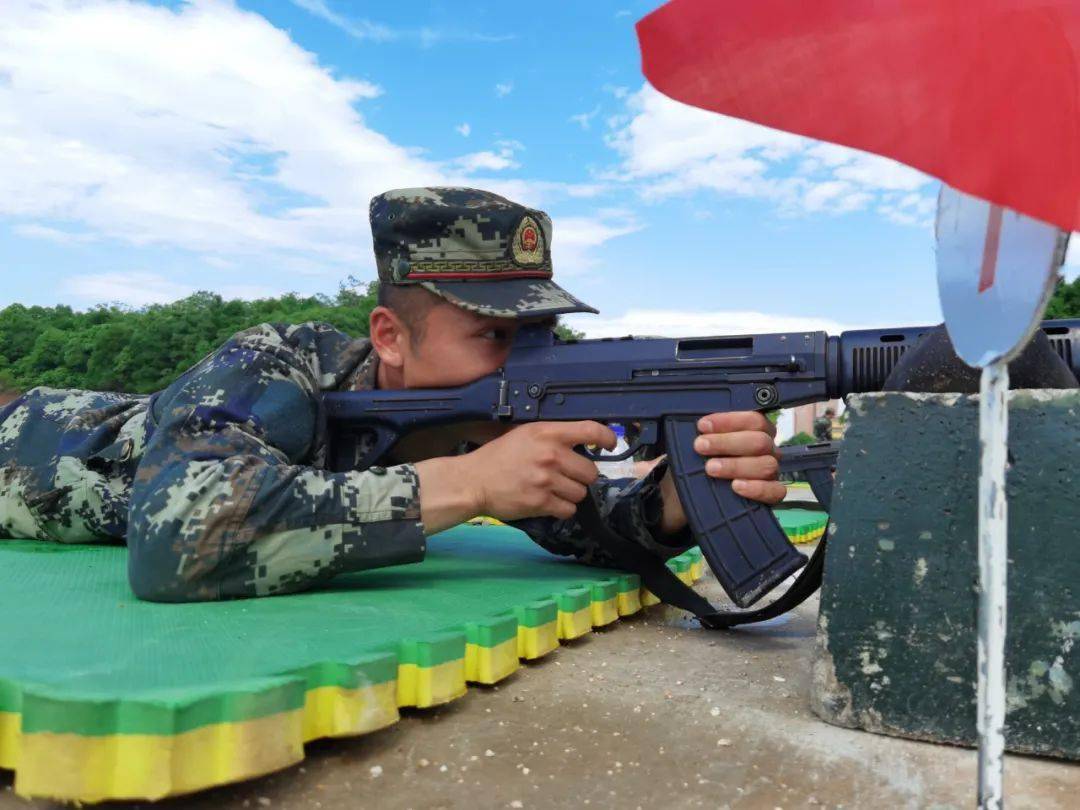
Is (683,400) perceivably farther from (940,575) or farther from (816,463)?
(940,575)

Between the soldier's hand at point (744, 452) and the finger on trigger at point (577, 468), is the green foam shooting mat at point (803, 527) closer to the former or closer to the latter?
the soldier's hand at point (744, 452)

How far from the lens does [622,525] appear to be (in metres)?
2.78

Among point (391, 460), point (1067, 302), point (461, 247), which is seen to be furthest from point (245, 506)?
point (1067, 302)

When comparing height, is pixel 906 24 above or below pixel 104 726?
above

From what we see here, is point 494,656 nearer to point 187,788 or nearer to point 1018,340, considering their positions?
point 187,788

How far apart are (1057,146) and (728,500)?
1.46 meters

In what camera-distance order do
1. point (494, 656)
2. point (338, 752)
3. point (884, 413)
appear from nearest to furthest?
point (338, 752)
point (884, 413)
point (494, 656)

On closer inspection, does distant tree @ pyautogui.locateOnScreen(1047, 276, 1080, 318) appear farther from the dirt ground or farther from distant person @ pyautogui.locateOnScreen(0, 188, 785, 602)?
the dirt ground

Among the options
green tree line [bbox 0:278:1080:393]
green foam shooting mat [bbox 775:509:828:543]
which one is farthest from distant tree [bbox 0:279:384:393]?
green foam shooting mat [bbox 775:509:828:543]

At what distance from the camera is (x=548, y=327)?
105 inches

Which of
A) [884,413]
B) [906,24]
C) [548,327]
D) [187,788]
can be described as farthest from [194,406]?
[906,24]

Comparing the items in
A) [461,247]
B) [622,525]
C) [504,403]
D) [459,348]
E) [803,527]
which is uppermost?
[461,247]

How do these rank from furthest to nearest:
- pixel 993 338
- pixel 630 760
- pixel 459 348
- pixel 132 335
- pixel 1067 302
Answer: pixel 132 335 → pixel 1067 302 → pixel 459 348 → pixel 630 760 → pixel 993 338

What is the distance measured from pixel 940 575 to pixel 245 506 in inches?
58.2
